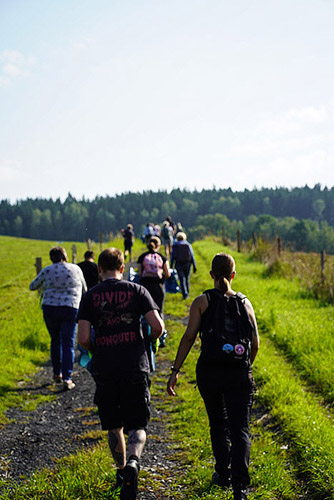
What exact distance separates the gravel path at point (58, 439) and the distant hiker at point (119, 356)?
31.4 inches

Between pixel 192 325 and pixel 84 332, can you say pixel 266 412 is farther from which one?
pixel 84 332

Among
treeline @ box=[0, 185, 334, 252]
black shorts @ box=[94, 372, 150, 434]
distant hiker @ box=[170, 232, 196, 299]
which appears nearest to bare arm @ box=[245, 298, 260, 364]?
black shorts @ box=[94, 372, 150, 434]

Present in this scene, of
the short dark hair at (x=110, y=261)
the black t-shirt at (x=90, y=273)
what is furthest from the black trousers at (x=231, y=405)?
the black t-shirt at (x=90, y=273)

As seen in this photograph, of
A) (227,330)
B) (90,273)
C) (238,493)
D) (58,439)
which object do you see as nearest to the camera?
(238,493)

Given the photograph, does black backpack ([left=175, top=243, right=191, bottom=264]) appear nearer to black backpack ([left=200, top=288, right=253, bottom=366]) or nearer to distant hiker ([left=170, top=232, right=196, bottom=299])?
distant hiker ([left=170, top=232, right=196, bottom=299])

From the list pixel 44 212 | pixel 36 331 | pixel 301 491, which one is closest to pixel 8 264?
pixel 36 331

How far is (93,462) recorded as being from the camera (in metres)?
4.20

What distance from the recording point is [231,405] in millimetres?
3492

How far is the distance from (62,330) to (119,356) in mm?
3519

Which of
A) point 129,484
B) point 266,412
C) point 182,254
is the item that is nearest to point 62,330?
point 266,412

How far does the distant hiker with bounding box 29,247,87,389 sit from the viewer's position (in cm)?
666

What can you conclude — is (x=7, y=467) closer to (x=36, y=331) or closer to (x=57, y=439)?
(x=57, y=439)

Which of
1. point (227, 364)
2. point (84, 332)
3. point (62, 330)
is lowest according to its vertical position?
point (62, 330)

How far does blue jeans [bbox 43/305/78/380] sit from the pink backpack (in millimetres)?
1330
